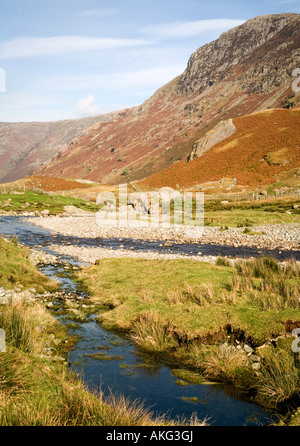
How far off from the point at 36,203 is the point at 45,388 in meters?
59.4

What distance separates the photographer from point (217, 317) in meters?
10.9

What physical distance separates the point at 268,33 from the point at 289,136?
424 feet

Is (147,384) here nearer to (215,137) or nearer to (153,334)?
(153,334)

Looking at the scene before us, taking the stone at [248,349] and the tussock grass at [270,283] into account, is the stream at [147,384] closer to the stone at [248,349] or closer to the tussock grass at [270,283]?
the stone at [248,349]

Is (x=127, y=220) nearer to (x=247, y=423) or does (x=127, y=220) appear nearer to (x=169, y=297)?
(x=169, y=297)

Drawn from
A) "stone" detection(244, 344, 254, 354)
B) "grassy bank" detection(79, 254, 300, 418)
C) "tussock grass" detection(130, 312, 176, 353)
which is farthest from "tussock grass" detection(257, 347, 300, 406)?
"tussock grass" detection(130, 312, 176, 353)

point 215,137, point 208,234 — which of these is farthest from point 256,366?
point 215,137

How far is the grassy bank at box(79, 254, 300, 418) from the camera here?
8164 millimetres

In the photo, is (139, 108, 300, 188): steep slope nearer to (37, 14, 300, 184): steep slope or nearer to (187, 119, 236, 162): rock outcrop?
(187, 119, 236, 162): rock outcrop

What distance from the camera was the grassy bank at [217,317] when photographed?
26.8 ft

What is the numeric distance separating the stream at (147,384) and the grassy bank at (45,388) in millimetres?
428

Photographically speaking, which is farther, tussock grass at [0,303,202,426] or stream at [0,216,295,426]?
stream at [0,216,295,426]

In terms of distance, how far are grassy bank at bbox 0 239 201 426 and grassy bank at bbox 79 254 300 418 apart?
2359 mm

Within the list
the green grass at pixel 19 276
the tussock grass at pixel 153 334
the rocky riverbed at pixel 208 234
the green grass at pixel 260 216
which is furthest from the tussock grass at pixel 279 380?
the green grass at pixel 260 216
